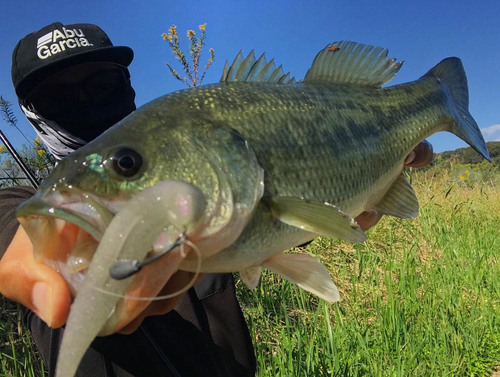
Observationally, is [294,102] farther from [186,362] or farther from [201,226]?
[186,362]

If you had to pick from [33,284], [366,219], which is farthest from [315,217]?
[366,219]

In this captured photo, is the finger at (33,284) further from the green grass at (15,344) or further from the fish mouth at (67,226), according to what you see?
the green grass at (15,344)

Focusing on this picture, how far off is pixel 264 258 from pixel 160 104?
62 cm

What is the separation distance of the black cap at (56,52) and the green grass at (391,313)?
210cm

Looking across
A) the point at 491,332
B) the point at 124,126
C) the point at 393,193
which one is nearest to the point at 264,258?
the point at 124,126

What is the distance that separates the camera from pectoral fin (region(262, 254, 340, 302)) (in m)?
1.40

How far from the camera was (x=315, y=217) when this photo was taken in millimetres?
1326

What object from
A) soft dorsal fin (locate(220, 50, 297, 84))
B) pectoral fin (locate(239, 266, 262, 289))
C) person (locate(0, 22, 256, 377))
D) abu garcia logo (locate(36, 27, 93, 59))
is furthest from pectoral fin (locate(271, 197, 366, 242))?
abu garcia logo (locate(36, 27, 93, 59))

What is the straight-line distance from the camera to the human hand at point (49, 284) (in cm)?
100

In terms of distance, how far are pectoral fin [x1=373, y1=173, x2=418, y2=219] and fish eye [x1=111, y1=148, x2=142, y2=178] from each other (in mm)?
1422

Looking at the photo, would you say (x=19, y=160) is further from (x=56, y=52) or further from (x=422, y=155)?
(x=422, y=155)

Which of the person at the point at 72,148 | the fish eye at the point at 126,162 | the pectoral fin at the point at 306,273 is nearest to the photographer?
the fish eye at the point at 126,162

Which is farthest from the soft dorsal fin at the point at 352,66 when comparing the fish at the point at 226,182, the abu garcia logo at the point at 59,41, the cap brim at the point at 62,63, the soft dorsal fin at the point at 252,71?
the abu garcia logo at the point at 59,41

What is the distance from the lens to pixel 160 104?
51.1 inches
